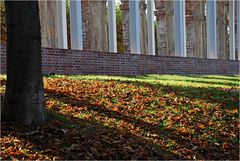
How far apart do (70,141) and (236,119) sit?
3233 mm

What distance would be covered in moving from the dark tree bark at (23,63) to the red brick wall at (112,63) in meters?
6.04

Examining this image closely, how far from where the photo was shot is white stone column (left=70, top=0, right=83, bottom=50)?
14852mm

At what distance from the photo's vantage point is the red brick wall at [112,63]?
41.9ft

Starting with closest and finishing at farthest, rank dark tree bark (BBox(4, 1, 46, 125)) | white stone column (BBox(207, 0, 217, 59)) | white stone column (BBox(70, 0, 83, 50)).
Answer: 1. dark tree bark (BBox(4, 1, 46, 125))
2. white stone column (BBox(70, 0, 83, 50))
3. white stone column (BBox(207, 0, 217, 59))

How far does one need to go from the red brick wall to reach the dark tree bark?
19.8 feet

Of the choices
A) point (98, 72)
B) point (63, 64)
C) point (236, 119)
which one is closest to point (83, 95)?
point (236, 119)

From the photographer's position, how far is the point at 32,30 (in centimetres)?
568

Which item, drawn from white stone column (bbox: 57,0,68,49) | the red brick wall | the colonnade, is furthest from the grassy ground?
the colonnade

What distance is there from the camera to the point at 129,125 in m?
6.53

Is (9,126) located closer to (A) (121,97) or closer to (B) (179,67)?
(A) (121,97)

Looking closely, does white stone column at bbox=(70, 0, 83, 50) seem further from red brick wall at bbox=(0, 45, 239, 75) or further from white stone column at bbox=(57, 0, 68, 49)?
red brick wall at bbox=(0, 45, 239, 75)

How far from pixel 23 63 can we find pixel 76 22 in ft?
31.0

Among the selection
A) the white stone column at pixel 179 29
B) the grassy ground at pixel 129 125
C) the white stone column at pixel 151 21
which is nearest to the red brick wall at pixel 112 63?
the white stone column at pixel 179 29

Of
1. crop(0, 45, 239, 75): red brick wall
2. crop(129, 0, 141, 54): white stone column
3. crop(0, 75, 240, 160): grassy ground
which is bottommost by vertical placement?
crop(0, 75, 240, 160): grassy ground
